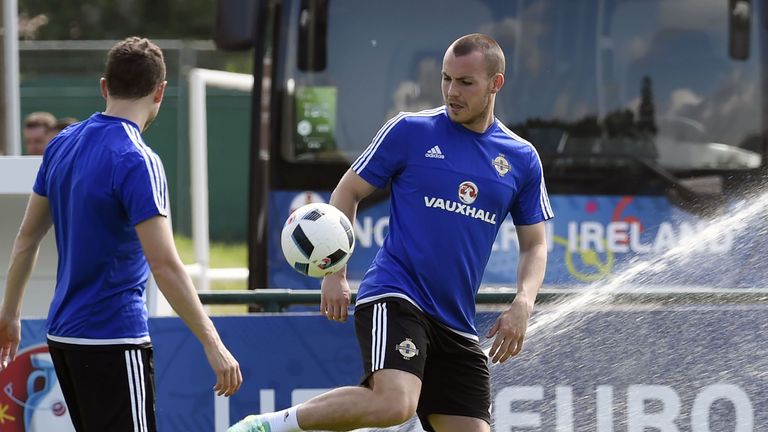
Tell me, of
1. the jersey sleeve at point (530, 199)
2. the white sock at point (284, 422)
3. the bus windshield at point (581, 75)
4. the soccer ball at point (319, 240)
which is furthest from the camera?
the bus windshield at point (581, 75)

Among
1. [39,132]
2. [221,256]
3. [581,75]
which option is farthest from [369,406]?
[221,256]

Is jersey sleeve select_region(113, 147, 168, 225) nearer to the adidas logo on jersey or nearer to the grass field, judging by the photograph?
the adidas logo on jersey

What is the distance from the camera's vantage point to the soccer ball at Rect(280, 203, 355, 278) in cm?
544

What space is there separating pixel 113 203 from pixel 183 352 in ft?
6.18

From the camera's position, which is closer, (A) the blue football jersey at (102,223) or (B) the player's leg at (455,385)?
(A) the blue football jersey at (102,223)

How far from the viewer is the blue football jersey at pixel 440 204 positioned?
5.51 metres

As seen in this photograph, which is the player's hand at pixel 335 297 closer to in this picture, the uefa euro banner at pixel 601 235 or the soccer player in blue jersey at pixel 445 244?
the soccer player in blue jersey at pixel 445 244

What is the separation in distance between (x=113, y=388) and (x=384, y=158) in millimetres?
1480

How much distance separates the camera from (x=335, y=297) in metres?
5.51

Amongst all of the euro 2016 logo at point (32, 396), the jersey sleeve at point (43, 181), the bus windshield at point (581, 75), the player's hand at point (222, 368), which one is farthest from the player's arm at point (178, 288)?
the bus windshield at point (581, 75)

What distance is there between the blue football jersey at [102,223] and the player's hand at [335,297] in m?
0.85

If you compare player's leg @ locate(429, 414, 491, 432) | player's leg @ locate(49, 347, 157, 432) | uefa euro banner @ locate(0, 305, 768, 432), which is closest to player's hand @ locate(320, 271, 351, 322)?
player's leg @ locate(429, 414, 491, 432)

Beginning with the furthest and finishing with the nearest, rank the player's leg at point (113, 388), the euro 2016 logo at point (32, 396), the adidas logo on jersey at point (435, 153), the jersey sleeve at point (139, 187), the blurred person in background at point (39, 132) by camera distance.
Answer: the blurred person in background at point (39, 132), the euro 2016 logo at point (32, 396), the adidas logo on jersey at point (435, 153), the player's leg at point (113, 388), the jersey sleeve at point (139, 187)

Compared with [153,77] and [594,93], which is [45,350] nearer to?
[153,77]
